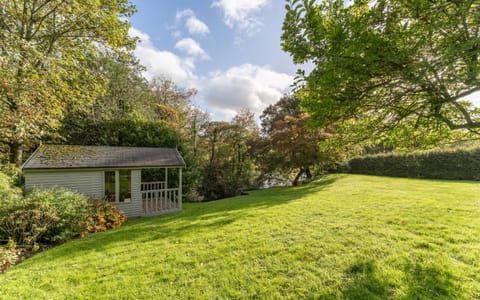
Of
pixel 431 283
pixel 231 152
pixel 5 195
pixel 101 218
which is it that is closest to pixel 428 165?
pixel 231 152

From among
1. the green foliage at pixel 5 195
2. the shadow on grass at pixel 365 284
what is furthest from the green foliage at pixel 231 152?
the shadow on grass at pixel 365 284

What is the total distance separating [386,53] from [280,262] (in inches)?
136

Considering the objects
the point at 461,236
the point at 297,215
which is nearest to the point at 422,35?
the point at 461,236

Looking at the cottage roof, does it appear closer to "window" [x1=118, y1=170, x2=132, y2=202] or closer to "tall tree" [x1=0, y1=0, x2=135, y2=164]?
"tall tree" [x1=0, y1=0, x2=135, y2=164]

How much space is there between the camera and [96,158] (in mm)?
8188

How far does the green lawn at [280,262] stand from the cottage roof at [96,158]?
11.2 ft

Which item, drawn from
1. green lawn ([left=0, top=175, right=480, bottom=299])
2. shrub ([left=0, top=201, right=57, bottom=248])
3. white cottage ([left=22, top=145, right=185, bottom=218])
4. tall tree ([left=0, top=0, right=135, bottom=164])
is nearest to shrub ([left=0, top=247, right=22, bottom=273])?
green lawn ([left=0, top=175, right=480, bottom=299])

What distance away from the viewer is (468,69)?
5.95 feet

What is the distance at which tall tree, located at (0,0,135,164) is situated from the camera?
3.69m

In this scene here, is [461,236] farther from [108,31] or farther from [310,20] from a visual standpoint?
[108,31]

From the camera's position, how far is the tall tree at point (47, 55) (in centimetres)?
369

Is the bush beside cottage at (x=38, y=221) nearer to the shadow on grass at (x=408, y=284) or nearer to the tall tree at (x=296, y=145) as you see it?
the shadow on grass at (x=408, y=284)

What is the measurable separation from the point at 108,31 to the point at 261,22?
210 inches

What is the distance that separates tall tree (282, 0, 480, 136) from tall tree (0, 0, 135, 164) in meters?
4.98
